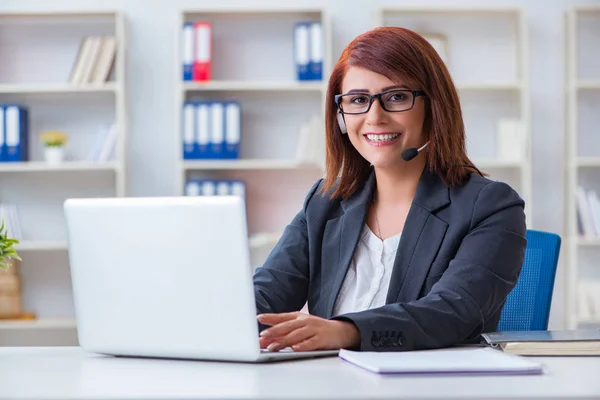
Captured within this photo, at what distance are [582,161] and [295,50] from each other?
149 centimetres

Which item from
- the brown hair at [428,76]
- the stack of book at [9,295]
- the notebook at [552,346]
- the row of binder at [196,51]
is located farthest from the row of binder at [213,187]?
the notebook at [552,346]

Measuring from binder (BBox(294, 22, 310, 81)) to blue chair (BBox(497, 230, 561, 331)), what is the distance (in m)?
2.31

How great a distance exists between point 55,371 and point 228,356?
0.82ft

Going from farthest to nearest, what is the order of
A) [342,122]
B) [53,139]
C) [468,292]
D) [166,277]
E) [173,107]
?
1. [173,107]
2. [53,139]
3. [342,122]
4. [468,292]
5. [166,277]

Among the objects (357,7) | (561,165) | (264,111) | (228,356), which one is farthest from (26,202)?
(228,356)

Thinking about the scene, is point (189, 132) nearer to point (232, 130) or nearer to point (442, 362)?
point (232, 130)

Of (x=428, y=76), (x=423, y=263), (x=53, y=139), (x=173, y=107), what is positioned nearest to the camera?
(x=423, y=263)

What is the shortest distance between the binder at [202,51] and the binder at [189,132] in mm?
169

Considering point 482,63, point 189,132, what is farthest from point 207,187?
point 482,63

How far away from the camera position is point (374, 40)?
178cm

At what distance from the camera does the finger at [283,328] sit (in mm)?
1333

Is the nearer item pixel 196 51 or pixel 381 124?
pixel 381 124

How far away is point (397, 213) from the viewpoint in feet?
6.12

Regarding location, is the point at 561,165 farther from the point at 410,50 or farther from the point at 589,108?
the point at 410,50
